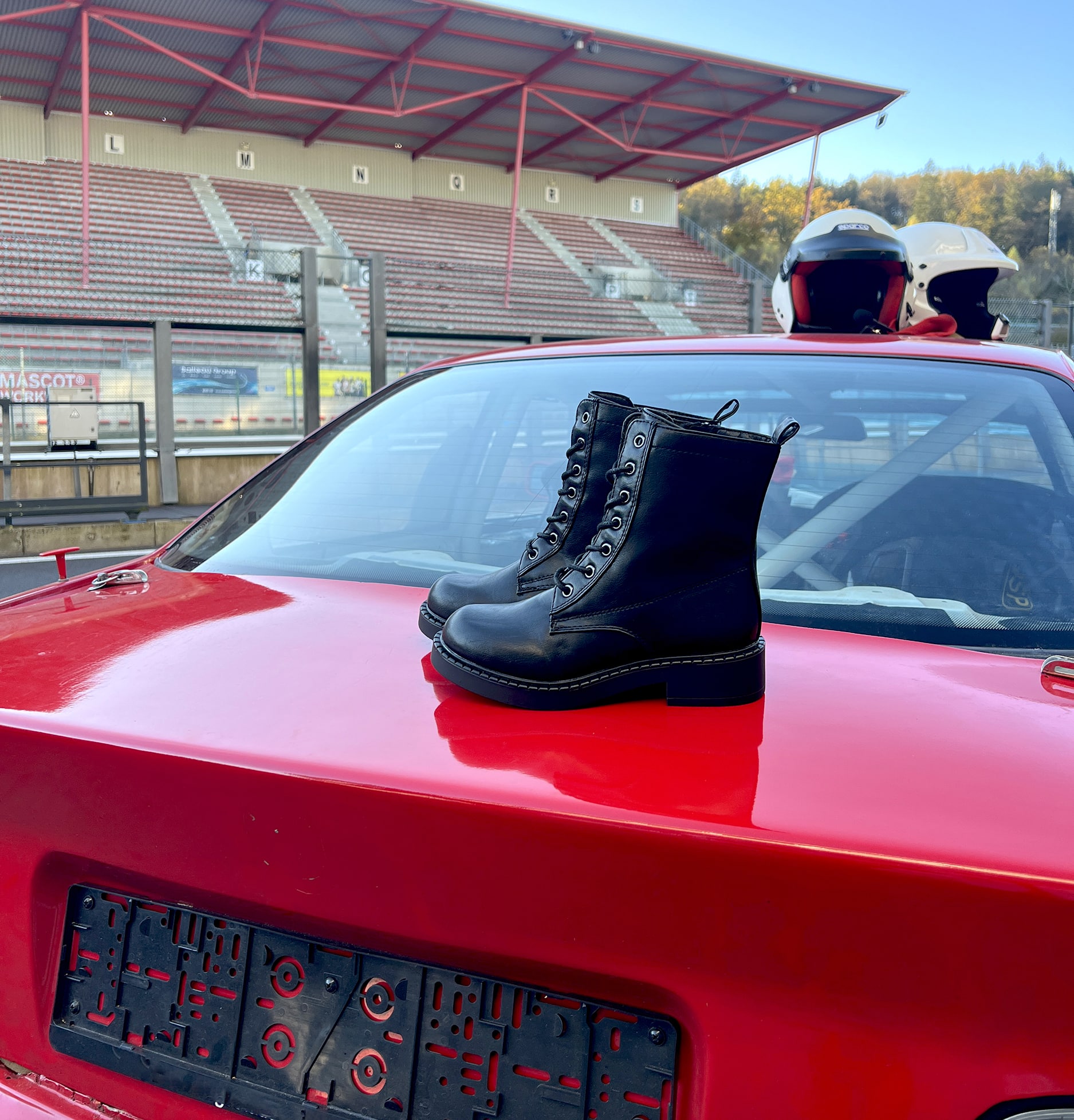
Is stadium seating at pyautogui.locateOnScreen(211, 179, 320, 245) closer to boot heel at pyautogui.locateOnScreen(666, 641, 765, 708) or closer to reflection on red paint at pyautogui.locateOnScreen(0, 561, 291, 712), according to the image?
reflection on red paint at pyautogui.locateOnScreen(0, 561, 291, 712)

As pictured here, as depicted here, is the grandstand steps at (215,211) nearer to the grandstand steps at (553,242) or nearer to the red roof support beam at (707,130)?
the grandstand steps at (553,242)

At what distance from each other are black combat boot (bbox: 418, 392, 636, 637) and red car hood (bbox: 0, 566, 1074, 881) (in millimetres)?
77

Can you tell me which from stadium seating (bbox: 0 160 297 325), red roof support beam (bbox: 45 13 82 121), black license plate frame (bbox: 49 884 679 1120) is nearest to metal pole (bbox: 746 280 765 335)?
stadium seating (bbox: 0 160 297 325)

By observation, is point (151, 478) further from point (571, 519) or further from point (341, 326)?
point (571, 519)

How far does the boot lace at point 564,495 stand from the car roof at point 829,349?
678mm

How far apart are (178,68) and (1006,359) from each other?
84.3 feet

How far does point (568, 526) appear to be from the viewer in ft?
4.14

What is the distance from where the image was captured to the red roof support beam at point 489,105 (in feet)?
71.3

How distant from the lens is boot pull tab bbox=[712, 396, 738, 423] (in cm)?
109

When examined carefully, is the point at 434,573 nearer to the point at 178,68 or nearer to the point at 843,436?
the point at 843,436

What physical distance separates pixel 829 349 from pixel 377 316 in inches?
465

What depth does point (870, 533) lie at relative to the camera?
4.78 feet

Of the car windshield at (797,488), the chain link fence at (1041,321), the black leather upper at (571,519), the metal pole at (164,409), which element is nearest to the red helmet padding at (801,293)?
the car windshield at (797,488)

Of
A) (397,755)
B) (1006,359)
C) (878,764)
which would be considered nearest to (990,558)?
(1006,359)
